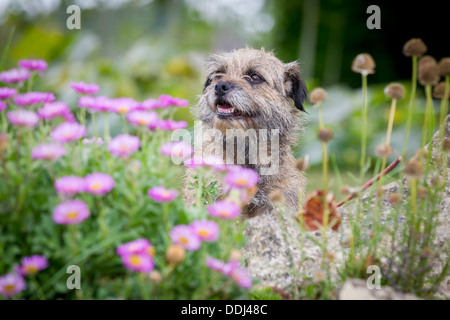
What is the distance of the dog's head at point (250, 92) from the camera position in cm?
372

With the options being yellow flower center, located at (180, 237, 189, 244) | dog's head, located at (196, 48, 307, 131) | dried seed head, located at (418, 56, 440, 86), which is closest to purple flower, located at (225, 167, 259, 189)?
yellow flower center, located at (180, 237, 189, 244)

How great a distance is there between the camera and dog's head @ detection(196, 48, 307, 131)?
3.72m

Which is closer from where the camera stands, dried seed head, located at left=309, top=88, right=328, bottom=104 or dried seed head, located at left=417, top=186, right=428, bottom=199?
dried seed head, located at left=417, top=186, right=428, bottom=199

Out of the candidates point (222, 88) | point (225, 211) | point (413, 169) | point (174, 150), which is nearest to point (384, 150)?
point (413, 169)

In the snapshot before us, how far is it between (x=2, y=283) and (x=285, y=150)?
9.13 ft

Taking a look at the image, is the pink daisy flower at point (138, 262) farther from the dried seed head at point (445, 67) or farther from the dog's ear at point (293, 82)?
the dog's ear at point (293, 82)

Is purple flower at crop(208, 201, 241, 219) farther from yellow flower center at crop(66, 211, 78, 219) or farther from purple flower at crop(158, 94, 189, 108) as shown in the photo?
purple flower at crop(158, 94, 189, 108)

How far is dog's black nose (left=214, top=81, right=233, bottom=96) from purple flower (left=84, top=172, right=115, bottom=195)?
2.07 m

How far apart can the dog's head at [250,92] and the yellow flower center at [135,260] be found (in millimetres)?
2293


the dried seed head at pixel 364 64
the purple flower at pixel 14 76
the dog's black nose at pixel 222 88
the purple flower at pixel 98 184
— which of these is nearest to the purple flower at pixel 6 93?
the purple flower at pixel 14 76

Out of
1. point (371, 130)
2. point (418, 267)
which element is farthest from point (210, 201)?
point (371, 130)

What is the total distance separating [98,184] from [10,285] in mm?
449
